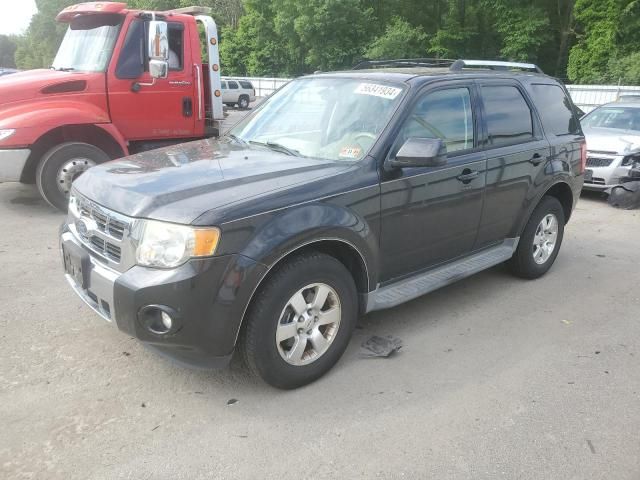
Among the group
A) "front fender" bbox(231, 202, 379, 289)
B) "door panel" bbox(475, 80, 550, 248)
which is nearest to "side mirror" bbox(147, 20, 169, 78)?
"door panel" bbox(475, 80, 550, 248)

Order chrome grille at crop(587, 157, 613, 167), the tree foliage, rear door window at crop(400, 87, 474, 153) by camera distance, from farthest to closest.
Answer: the tree foliage → chrome grille at crop(587, 157, 613, 167) → rear door window at crop(400, 87, 474, 153)

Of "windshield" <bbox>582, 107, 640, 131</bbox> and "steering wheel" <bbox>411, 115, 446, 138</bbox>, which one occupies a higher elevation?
"steering wheel" <bbox>411, 115, 446, 138</bbox>

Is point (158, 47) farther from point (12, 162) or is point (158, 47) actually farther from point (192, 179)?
point (192, 179)

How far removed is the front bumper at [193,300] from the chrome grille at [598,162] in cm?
758

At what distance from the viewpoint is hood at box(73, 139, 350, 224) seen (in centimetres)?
289

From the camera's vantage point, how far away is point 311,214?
311cm

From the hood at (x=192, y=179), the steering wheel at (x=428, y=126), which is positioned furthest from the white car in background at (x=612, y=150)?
the hood at (x=192, y=179)

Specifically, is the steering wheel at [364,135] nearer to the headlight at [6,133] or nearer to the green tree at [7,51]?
the headlight at [6,133]

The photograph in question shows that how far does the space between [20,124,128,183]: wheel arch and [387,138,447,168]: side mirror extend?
476 cm

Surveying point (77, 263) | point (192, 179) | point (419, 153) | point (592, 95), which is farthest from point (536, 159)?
point (592, 95)

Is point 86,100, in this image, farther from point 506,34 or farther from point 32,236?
point 506,34

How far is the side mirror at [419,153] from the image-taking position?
11.3 ft

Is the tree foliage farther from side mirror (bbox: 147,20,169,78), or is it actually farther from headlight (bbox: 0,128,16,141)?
headlight (bbox: 0,128,16,141)

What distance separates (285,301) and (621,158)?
7.43 metres
